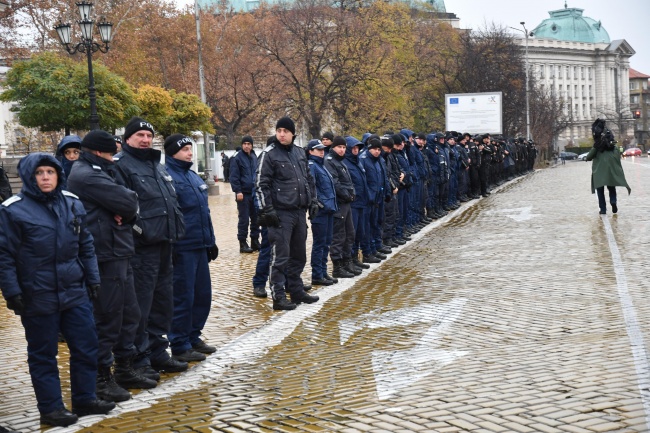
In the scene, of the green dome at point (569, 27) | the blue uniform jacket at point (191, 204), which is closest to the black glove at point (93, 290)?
the blue uniform jacket at point (191, 204)

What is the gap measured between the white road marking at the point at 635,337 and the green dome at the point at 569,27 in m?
146

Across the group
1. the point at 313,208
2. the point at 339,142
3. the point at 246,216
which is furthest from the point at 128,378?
the point at 246,216

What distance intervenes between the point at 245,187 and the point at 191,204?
838 centimetres

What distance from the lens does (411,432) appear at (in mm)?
5574

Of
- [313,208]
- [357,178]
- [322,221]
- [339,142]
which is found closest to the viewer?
[313,208]

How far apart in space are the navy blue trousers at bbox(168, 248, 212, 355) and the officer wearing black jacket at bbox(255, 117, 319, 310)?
205 cm

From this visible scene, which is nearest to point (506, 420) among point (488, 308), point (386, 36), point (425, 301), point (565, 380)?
point (565, 380)

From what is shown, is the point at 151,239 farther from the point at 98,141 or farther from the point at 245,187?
the point at 245,187

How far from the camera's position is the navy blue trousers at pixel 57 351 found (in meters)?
6.31

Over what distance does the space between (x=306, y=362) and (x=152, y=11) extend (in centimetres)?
5133

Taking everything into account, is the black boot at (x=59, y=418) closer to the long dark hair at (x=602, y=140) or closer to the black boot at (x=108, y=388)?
the black boot at (x=108, y=388)

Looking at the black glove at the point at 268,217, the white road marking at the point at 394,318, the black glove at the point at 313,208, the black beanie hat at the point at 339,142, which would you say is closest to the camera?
the white road marking at the point at 394,318

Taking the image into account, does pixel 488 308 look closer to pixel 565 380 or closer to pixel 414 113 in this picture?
pixel 565 380

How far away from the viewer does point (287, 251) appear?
10836 millimetres
